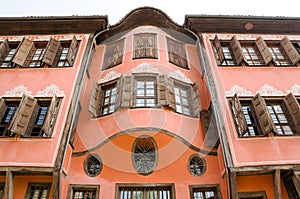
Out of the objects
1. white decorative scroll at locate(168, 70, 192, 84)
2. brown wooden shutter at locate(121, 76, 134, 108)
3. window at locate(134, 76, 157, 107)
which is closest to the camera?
brown wooden shutter at locate(121, 76, 134, 108)

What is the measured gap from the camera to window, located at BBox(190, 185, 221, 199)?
788 centimetres

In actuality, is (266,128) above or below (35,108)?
below

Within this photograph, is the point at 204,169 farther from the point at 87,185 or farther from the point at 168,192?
the point at 87,185

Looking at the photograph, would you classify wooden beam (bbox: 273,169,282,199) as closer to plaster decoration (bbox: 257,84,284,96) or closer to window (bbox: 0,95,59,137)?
plaster decoration (bbox: 257,84,284,96)

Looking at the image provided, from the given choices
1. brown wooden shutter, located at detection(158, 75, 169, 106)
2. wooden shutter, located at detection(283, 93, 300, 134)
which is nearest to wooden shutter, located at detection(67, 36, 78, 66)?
brown wooden shutter, located at detection(158, 75, 169, 106)

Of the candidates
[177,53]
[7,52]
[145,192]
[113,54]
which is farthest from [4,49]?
[145,192]

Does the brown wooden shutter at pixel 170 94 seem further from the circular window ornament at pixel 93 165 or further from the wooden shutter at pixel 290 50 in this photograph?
the wooden shutter at pixel 290 50

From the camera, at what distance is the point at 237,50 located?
10.6m

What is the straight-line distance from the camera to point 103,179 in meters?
8.12

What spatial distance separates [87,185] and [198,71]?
6.19 m

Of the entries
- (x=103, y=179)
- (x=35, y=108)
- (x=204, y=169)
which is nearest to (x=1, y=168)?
(x=35, y=108)

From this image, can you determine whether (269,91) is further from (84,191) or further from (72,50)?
(72,50)

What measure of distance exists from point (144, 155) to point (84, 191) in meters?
2.10

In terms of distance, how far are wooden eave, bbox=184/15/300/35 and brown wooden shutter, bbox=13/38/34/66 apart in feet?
22.3
